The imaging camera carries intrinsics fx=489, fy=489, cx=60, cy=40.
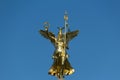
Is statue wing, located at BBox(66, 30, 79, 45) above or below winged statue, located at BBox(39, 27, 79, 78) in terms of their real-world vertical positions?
above

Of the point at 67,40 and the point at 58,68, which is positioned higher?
the point at 67,40

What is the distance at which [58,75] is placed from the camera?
26.0 m

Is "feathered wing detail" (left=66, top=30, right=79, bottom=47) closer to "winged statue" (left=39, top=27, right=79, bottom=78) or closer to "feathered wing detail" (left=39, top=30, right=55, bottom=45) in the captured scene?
"winged statue" (left=39, top=27, right=79, bottom=78)

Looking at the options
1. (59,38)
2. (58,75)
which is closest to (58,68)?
(58,75)

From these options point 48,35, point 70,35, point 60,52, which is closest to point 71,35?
point 70,35

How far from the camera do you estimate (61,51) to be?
2678 cm

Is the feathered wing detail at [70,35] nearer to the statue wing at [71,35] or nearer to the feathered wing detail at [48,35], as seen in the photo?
the statue wing at [71,35]

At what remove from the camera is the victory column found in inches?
1026

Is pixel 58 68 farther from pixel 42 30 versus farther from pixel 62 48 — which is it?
pixel 42 30

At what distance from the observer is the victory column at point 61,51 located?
85.5ft

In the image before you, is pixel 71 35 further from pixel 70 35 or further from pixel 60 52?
pixel 60 52

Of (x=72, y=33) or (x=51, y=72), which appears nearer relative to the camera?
(x=51, y=72)

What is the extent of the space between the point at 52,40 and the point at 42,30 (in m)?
0.98

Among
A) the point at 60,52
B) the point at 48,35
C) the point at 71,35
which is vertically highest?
the point at 71,35
